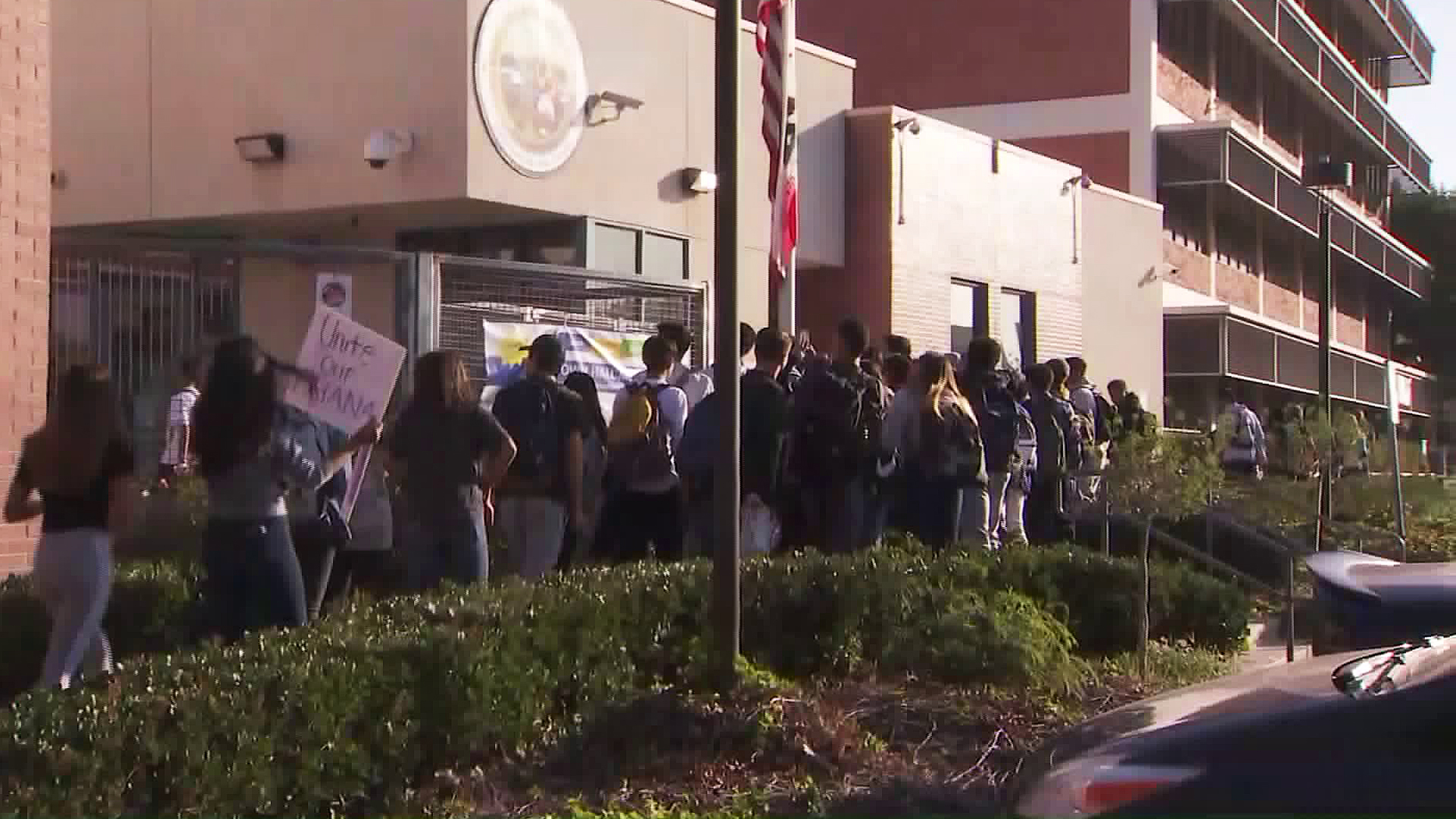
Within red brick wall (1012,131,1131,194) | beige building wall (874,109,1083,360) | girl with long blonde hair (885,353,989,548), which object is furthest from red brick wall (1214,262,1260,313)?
girl with long blonde hair (885,353,989,548)

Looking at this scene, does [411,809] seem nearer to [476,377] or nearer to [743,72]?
[476,377]

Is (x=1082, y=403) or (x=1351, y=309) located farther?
(x=1351, y=309)

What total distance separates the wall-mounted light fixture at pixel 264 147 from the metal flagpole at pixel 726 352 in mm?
8610

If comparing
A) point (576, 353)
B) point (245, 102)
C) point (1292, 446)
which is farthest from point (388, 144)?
point (1292, 446)

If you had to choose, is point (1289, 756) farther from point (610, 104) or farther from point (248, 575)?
point (610, 104)

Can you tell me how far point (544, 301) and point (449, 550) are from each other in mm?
3500

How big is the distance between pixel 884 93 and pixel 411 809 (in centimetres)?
2897

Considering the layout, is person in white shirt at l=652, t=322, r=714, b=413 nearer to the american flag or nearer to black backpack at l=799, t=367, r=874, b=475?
black backpack at l=799, t=367, r=874, b=475

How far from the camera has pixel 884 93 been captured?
33406 mm

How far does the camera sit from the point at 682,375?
10.1 metres

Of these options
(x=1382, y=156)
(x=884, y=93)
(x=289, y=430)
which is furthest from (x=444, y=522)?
(x=1382, y=156)

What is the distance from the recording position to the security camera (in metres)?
13.8

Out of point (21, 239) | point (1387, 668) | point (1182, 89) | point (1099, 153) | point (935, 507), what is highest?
point (1182, 89)

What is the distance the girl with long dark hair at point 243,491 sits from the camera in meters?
6.66
